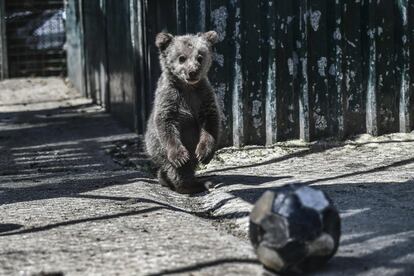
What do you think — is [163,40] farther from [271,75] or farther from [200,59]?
[271,75]

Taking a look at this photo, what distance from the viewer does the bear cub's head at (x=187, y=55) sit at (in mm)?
6910

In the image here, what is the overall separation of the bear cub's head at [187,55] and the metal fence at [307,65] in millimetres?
864

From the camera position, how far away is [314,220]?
13.4 feet

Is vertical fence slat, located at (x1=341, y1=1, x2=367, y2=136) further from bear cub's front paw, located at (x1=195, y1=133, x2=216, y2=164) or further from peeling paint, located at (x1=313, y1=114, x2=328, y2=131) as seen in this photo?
bear cub's front paw, located at (x1=195, y1=133, x2=216, y2=164)

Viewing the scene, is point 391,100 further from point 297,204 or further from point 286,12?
point 297,204

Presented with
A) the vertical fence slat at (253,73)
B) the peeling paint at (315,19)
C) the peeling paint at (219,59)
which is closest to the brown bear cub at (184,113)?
the peeling paint at (219,59)

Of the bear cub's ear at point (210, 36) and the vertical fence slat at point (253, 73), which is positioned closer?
the bear cub's ear at point (210, 36)

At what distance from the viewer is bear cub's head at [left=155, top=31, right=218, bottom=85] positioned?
691 cm

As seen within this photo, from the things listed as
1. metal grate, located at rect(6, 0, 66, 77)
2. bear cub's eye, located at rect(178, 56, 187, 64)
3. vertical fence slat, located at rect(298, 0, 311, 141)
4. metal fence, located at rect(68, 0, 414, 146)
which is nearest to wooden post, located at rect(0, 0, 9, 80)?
metal grate, located at rect(6, 0, 66, 77)

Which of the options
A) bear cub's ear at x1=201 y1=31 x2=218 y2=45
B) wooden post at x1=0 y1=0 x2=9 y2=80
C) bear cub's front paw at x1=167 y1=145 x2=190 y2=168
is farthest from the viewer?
wooden post at x1=0 y1=0 x2=9 y2=80

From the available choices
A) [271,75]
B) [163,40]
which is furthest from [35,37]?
[163,40]

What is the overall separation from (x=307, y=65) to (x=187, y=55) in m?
1.63

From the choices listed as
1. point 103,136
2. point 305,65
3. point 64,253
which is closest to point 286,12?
point 305,65

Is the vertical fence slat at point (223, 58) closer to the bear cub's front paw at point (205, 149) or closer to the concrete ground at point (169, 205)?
the concrete ground at point (169, 205)
